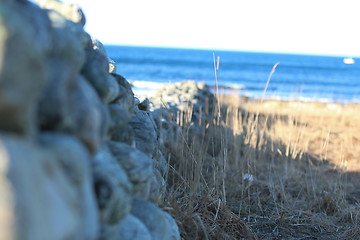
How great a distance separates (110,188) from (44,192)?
35cm

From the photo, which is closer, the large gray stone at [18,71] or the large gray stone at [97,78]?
the large gray stone at [18,71]

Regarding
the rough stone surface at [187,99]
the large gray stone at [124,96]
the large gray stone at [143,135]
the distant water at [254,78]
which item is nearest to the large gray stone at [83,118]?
the large gray stone at [124,96]

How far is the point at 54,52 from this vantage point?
1136 mm

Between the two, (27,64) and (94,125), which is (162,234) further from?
(27,64)

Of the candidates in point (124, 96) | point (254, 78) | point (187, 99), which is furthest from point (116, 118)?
point (254, 78)

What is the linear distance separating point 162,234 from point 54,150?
756mm

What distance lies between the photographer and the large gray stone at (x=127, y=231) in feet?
4.20

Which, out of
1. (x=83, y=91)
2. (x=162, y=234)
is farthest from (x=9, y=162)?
(x=162, y=234)

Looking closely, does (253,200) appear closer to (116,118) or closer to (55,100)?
(116,118)

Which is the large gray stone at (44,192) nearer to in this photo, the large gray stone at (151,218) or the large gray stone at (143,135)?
the large gray stone at (151,218)

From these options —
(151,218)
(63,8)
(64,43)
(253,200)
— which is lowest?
(253,200)

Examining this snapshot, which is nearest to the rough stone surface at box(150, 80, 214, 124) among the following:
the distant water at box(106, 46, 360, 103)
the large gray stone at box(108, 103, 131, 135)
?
the distant water at box(106, 46, 360, 103)

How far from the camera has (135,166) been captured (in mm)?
1529

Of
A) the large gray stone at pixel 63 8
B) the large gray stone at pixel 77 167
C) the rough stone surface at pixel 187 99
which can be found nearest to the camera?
the large gray stone at pixel 77 167
